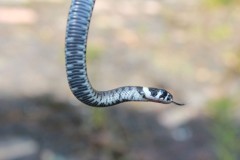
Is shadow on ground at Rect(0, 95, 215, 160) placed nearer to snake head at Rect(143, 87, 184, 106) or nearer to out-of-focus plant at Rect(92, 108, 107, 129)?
out-of-focus plant at Rect(92, 108, 107, 129)

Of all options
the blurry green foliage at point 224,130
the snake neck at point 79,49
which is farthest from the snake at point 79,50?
the blurry green foliage at point 224,130

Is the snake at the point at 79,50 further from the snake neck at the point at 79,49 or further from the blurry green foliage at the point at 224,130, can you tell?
the blurry green foliage at the point at 224,130

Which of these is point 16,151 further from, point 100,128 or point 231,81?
point 231,81

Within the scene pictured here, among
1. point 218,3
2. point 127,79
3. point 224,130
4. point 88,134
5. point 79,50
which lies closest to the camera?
point 79,50

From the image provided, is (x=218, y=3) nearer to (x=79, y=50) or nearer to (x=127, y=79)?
(x=127, y=79)

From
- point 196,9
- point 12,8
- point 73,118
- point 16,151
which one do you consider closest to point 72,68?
point 16,151

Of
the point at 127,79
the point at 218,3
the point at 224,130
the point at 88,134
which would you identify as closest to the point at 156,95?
the point at 88,134

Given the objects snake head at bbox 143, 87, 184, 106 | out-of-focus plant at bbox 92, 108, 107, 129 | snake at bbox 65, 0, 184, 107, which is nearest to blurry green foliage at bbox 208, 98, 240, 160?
out-of-focus plant at bbox 92, 108, 107, 129
